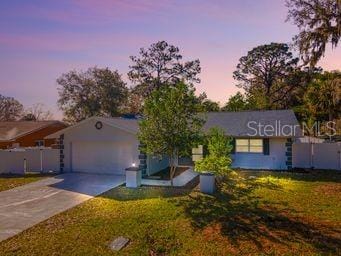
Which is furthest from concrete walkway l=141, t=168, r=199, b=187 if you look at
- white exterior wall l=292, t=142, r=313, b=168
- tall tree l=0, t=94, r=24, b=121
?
tall tree l=0, t=94, r=24, b=121

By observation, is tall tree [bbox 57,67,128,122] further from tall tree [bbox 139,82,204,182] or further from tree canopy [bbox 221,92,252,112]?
tall tree [bbox 139,82,204,182]

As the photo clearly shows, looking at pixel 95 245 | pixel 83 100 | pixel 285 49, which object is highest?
pixel 285 49

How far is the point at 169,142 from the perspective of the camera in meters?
18.1

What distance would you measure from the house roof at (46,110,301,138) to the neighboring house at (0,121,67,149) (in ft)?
40.8

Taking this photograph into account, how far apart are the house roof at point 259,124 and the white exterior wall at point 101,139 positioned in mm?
6818

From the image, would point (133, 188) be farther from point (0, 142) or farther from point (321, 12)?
point (0, 142)

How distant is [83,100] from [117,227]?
47583 mm

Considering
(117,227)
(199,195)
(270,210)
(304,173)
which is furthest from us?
(304,173)

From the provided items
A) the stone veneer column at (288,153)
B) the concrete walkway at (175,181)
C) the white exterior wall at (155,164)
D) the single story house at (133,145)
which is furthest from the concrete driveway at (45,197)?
the stone veneer column at (288,153)

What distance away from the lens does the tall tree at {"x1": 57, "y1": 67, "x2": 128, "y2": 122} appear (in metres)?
56.7

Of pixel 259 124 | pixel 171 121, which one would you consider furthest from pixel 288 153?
pixel 171 121

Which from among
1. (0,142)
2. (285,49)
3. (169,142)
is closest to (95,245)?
(169,142)

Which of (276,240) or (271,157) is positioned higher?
(271,157)

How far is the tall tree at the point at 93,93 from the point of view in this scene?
56656 mm
